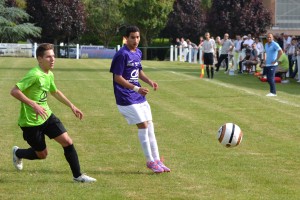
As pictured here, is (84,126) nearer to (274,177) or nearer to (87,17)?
(274,177)

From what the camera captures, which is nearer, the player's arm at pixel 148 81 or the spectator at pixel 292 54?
the player's arm at pixel 148 81

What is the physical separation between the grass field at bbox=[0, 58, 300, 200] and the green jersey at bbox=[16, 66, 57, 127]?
0.79 meters

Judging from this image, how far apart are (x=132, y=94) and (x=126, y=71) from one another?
315mm

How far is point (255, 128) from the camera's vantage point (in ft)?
45.1

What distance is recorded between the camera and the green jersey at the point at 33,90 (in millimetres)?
8219

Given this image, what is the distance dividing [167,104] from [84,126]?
4.88 meters

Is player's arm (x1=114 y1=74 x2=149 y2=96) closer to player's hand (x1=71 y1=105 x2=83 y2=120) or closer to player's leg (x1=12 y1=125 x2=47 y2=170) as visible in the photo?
player's hand (x1=71 y1=105 x2=83 y2=120)

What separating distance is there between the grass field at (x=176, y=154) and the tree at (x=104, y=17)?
4685 cm

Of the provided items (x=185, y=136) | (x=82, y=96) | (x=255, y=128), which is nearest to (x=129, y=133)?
(x=185, y=136)

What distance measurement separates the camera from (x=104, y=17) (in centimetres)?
6694

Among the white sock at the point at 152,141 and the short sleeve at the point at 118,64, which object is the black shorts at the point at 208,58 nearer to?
the white sock at the point at 152,141

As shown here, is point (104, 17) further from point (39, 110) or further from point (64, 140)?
point (39, 110)

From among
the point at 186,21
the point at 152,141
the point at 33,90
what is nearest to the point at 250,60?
the point at 152,141

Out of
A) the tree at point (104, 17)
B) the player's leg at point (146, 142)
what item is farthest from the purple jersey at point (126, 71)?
the tree at point (104, 17)
